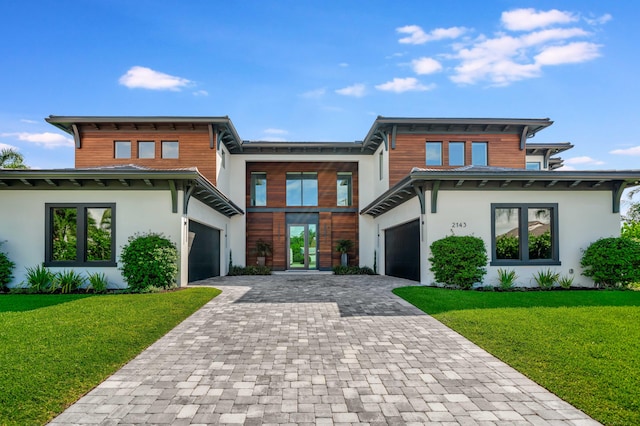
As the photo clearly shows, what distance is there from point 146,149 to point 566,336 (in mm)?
16465

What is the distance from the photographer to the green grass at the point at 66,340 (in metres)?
3.42

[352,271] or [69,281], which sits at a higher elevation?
[69,281]

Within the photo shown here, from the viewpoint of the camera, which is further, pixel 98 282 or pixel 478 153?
pixel 478 153

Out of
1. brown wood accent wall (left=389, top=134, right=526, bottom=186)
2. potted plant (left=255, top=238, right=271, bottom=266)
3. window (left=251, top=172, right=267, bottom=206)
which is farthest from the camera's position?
window (left=251, top=172, right=267, bottom=206)

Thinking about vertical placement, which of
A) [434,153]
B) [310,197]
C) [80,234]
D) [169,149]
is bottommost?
[80,234]

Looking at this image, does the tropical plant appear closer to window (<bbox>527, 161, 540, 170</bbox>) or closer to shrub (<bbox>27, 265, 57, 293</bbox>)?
shrub (<bbox>27, 265, 57, 293</bbox>)

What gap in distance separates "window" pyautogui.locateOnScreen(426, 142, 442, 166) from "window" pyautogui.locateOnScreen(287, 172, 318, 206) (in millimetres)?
6265

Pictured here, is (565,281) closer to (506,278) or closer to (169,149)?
(506,278)

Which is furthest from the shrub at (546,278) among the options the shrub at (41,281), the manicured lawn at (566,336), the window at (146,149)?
the window at (146,149)

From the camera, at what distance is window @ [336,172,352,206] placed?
803 inches

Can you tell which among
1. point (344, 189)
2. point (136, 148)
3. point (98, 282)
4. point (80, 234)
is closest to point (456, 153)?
point (344, 189)

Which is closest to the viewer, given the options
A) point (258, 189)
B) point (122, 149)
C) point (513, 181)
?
point (513, 181)

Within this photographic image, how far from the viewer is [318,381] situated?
393 cm

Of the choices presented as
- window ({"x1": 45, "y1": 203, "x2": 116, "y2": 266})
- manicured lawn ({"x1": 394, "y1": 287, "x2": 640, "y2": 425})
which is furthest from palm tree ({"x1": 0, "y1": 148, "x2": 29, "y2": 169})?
manicured lawn ({"x1": 394, "y1": 287, "x2": 640, "y2": 425})
